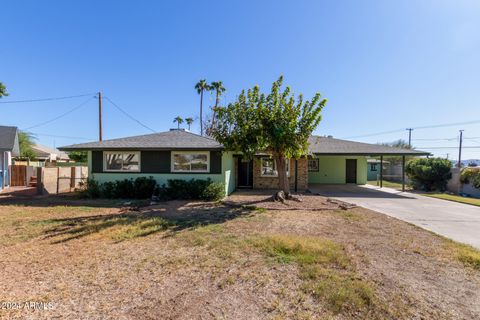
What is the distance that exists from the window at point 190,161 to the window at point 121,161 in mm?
2013

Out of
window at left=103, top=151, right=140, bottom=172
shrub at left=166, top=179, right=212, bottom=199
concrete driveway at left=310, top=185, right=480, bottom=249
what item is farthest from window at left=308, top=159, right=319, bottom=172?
window at left=103, top=151, right=140, bottom=172

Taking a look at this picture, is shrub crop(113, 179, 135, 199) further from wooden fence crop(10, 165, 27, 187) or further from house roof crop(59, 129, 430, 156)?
wooden fence crop(10, 165, 27, 187)

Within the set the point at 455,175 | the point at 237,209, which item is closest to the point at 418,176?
the point at 455,175

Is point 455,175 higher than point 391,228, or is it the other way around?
point 455,175

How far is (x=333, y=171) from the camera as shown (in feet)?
63.1

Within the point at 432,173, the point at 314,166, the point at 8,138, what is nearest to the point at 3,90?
the point at 8,138

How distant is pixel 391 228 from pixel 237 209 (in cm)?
517

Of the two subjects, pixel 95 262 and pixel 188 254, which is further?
pixel 188 254

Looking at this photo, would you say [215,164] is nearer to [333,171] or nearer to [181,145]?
[181,145]

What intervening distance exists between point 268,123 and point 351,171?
12507 millimetres

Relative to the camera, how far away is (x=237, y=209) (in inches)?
374

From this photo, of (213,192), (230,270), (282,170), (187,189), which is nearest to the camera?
(230,270)

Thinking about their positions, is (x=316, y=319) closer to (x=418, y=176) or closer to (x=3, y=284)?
(x=3, y=284)

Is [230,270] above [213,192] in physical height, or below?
below
